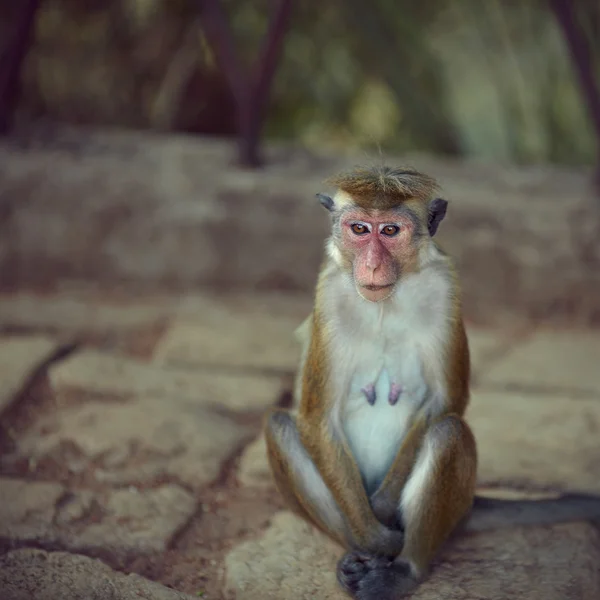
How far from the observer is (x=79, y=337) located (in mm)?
4961

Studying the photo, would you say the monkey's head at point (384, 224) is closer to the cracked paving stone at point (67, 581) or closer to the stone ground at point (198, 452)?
the stone ground at point (198, 452)

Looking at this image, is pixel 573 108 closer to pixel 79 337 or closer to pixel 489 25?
pixel 489 25

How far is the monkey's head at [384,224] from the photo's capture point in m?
2.98

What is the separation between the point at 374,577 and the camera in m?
3.00

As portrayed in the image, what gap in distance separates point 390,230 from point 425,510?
0.84 m

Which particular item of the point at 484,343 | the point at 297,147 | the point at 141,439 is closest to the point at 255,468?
the point at 141,439

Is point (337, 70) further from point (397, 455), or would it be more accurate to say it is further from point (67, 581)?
point (67, 581)

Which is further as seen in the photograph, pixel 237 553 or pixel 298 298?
pixel 298 298

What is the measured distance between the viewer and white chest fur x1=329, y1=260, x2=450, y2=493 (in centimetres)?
312

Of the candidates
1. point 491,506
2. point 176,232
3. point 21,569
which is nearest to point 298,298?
point 176,232

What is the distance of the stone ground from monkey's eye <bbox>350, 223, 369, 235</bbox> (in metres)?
1.04

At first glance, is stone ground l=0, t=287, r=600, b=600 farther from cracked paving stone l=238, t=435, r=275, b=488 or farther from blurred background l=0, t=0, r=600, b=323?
blurred background l=0, t=0, r=600, b=323

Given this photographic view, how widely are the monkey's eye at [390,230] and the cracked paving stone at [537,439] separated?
123cm

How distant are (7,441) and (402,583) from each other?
1728 millimetres
